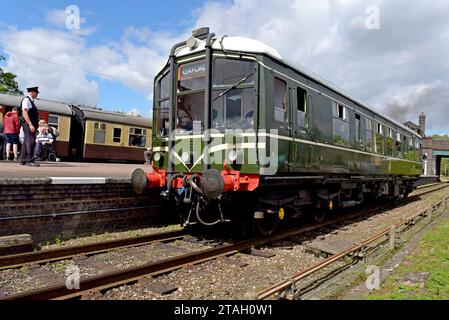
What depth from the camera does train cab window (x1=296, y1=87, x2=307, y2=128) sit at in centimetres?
761

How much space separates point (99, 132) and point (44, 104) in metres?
2.93

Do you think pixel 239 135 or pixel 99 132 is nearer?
pixel 239 135

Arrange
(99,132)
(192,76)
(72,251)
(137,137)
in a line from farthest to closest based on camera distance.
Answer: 1. (137,137)
2. (99,132)
3. (192,76)
4. (72,251)

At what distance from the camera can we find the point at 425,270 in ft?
17.7

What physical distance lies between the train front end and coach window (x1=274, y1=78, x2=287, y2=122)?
550mm

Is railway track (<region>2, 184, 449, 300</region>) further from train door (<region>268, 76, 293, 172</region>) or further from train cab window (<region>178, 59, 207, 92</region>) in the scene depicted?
train cab window (<region>178, 59, 207, 92</region>)

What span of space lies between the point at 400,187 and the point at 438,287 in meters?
12.3

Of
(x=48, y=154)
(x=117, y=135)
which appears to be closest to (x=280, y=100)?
(x=48, y=154)

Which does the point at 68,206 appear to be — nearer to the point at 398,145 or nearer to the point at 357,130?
the point at 357,130

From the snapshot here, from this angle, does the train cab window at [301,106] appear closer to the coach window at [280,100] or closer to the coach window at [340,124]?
the coach window at [280,100]

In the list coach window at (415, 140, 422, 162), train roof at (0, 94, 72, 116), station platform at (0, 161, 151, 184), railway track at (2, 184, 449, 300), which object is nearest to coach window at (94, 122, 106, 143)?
train roof at (0, 94, 72, 116)

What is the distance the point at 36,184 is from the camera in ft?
20.8
